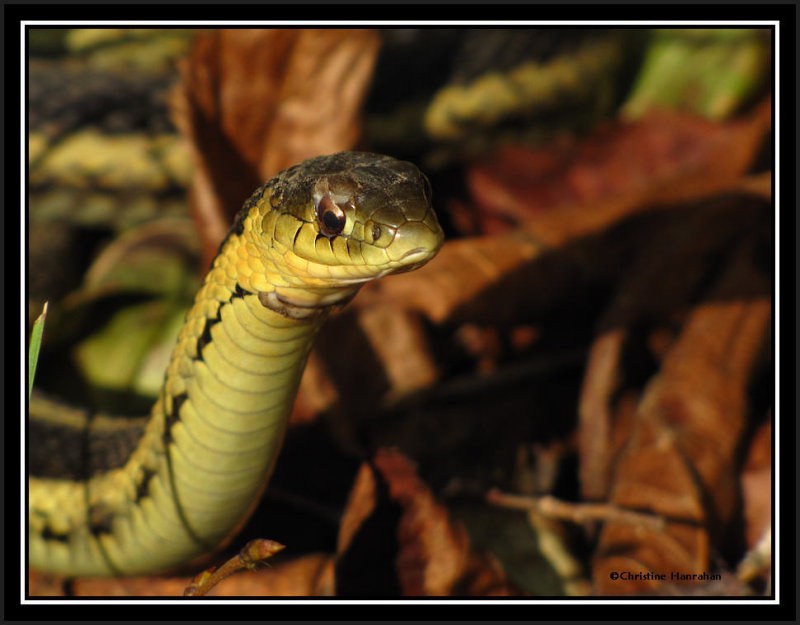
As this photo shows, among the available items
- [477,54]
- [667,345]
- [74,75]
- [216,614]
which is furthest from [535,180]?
[216,614]

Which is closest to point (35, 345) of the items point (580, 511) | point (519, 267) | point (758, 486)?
point (580, 511)

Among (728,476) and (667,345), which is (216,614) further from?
(667,345)

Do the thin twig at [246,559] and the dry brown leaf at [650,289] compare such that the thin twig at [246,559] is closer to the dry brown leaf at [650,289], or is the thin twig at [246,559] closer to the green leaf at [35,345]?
the green leaf at [35,345]

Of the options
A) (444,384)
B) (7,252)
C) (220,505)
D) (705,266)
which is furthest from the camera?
(705,266)

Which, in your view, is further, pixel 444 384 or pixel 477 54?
pixel 477 54

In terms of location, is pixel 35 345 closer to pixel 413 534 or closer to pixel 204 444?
pixel 204 444

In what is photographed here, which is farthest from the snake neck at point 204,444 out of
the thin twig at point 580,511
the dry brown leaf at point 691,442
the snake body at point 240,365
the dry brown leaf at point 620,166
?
the dry brown leaf at point 620,166
